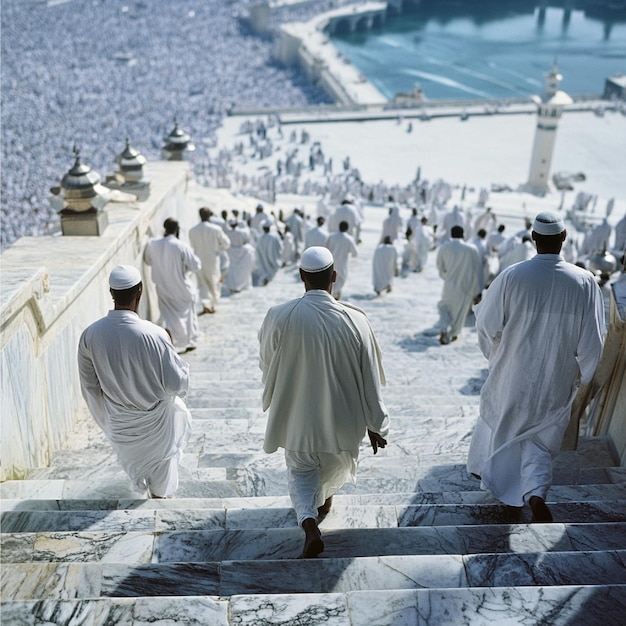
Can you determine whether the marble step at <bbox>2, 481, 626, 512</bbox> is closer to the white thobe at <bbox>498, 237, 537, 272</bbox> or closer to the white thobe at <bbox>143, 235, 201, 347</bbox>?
the white thobe at <bbox>143, 235, 201, 347</bbox>

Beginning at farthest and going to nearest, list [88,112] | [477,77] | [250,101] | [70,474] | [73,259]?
1. [477,77]
2. [250,101]
3. [88,112]
4. [73,259]
5. [70,474]

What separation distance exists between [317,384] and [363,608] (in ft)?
3.01

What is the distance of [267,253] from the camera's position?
9.39m

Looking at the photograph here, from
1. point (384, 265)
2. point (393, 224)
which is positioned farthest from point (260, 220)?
point (384, 265)

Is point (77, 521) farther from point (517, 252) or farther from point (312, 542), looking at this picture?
point (517, 252)

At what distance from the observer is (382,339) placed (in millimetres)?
6680

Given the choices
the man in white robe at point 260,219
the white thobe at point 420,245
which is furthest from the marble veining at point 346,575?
the white thobe at point 420,245

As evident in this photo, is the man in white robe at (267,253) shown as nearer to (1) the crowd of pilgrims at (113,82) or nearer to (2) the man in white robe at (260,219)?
(2) the man in white robe at (260,219)

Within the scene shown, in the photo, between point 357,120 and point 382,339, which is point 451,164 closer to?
point 357,120

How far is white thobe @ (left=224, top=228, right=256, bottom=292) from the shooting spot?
28.4 feet

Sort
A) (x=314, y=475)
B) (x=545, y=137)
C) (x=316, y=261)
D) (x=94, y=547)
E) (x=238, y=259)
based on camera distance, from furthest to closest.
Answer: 1. (x=545, y=137)
2. (x=238, y=259)
3. (x=314, y=475)
4. (x=316, y=261)
5. (x=94, y=547)

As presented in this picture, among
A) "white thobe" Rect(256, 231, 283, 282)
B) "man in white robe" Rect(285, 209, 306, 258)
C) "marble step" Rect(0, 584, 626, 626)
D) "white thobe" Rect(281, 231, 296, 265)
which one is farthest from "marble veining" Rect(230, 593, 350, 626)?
"man in white robe" Rect(285, 209, 306, 258)

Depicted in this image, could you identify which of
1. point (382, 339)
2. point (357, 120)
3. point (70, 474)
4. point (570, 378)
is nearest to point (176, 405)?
point (70, 474)

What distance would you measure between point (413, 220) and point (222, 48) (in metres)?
40.7
